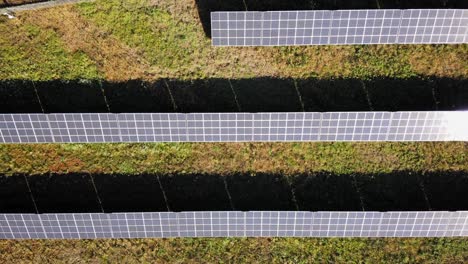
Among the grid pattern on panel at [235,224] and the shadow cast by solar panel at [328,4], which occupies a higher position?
the shadow cast by solar panel at [328,4]

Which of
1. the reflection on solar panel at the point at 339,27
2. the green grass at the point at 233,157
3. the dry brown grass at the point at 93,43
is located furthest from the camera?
the green grass at the point at 233,157

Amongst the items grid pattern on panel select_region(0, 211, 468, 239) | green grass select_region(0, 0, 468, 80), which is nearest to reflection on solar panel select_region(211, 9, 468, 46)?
green grass select_region(0, 0, 468, 80)

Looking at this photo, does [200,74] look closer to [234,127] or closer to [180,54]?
[180,54]

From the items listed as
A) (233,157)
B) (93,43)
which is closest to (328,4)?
(233,157)

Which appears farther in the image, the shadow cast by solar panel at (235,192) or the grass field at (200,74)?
the shadow cast by solar panel at (235,192)

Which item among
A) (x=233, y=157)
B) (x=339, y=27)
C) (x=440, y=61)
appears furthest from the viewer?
(x=233, y=157)

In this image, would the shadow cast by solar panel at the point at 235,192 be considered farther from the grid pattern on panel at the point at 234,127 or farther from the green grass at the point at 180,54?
the green grass at the point at 180,54

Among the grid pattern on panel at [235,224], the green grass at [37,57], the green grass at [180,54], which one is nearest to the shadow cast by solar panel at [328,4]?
the green grass at [180,54]
